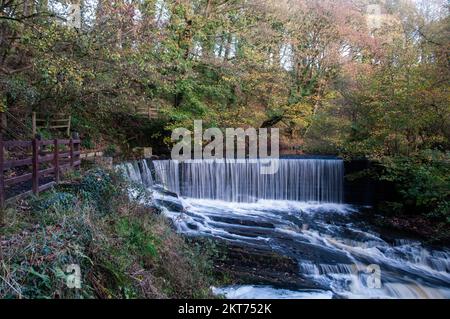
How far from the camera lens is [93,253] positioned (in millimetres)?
3865

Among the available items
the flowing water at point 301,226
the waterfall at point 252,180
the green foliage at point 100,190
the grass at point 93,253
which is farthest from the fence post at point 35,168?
the waterfall at point 252,180

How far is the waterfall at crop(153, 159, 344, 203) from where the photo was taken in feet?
42.0

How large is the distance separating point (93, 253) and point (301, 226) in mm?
7228

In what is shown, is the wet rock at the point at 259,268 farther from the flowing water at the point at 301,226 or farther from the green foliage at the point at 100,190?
the green foliage at the point at 100,190

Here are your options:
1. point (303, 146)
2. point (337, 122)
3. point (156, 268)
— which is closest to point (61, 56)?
point (156, 268)

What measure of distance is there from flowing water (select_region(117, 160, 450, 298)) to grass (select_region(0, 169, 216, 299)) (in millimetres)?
1104

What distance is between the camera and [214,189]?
13.0 metres

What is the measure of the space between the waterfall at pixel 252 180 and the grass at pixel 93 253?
6123mm

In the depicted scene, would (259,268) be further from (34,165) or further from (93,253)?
(34,165)

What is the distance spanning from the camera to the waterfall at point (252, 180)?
1281 centimetres
